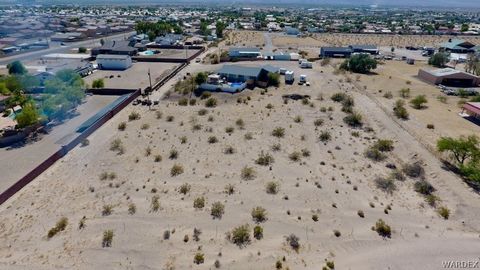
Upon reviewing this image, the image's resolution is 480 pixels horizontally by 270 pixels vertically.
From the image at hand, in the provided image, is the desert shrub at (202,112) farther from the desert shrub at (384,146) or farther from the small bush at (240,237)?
the small bush at (240,237)

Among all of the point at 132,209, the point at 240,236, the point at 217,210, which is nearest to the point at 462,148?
the point at 240,236

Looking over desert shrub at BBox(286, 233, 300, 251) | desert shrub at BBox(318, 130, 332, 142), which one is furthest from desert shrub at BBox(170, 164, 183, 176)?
desert shrub at BBox(318, 130, 332, 142)

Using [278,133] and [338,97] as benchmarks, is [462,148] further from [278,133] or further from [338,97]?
[338,97]

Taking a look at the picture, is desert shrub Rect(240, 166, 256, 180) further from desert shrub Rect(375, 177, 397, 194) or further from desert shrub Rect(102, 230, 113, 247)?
desert shrub Rect(102, 230, 113, 247)

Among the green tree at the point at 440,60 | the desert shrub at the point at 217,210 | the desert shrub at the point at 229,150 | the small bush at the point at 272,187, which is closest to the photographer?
the desert shrub at the point at 217,210

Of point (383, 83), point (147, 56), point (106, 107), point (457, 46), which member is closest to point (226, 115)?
point (106, 107)

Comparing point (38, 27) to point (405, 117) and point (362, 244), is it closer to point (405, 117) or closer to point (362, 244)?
point (405, 117)

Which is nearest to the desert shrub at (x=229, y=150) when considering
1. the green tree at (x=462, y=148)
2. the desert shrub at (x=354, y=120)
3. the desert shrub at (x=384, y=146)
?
the desert shrub at (x=384, y=146)
